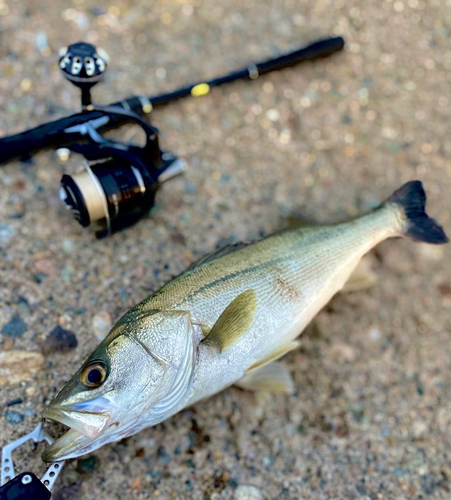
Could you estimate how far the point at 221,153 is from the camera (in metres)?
2.58

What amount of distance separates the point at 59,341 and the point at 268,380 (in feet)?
2.93

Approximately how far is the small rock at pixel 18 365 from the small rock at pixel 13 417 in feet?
0.36

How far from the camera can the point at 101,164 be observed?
2020mm

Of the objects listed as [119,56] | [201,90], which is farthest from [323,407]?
[119,56]

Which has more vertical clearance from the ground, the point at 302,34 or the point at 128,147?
the point at 302,34

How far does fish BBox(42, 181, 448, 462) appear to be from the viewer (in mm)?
1486

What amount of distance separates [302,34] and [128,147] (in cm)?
156

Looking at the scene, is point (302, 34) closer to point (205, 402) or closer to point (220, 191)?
point (220, 191)

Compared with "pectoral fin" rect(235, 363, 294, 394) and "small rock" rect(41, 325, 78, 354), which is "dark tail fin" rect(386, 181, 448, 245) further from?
"small rock" rect(41, 325, 78, 354)

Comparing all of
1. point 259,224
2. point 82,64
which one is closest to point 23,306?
point 82,64

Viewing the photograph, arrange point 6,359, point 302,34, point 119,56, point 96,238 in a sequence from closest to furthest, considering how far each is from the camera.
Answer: point 6,359 → point 96,238 → point 119,56 → point 302,34

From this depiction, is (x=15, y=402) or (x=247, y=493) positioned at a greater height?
(x=15, y=402)

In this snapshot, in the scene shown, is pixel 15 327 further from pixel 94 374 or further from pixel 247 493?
pixel 247 493

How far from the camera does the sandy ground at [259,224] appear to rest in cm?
198
